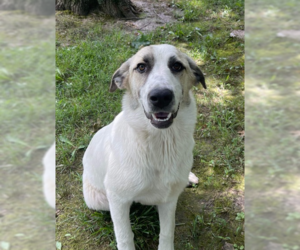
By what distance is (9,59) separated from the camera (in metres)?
0.86

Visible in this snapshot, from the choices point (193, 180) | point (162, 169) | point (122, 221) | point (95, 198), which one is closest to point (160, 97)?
point (162, 169)

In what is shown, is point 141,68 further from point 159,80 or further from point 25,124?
Result: point 25,124

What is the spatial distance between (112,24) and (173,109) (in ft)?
16.3

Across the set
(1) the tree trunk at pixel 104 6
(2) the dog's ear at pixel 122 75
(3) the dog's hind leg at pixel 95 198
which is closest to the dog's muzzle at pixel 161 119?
(2) the dog's ear at pixel 122 75

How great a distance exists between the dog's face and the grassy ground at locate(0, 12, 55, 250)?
1183mm

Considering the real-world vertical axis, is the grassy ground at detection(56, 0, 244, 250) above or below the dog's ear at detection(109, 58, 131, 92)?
below

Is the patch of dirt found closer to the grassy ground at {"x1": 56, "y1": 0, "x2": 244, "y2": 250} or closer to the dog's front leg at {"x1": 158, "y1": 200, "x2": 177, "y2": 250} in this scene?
the grassy ground at {"x1": 56, "y1": 0, "x2": 244, "y2": 250}

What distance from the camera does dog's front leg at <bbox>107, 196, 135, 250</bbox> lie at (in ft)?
7.73

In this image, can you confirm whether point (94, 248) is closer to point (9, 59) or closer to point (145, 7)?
point (9, 59)

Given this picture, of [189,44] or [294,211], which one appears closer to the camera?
[294,211]

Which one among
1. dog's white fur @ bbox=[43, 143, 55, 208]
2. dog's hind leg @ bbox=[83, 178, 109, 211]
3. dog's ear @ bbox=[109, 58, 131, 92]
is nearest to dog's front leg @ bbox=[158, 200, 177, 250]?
dog's hind leg @ bbox=[83, 178, 109, 211]

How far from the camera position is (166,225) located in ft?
8.41

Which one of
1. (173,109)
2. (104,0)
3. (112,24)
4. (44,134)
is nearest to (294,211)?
(44,134)

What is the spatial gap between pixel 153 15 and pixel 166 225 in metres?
5.66
